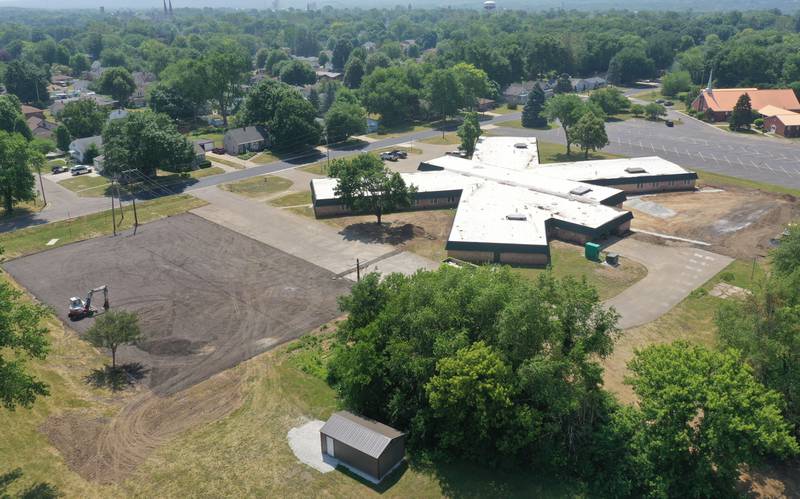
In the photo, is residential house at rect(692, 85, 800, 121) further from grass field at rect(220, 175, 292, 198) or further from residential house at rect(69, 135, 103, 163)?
residential house at rect(69, 135, 103, 163)

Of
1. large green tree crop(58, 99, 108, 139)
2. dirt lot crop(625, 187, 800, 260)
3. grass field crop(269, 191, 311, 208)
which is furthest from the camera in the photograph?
large green tree crop(58, 99, 108, 139)

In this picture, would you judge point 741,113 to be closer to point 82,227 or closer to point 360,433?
point 360,433

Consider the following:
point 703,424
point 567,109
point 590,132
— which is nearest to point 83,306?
point 703,424

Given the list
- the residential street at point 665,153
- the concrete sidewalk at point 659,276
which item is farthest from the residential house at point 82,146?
the concrete sidewalk at point 659,276

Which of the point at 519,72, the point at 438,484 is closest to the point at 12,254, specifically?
the point at 438,484

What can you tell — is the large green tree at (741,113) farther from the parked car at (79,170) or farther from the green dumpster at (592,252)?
the parked car at (79,170)

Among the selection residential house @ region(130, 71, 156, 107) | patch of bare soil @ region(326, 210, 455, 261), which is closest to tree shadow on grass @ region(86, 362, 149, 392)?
patch of bare soil @ region(326, 210, 455, 261)

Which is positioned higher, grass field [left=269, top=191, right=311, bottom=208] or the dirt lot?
the dirt lot

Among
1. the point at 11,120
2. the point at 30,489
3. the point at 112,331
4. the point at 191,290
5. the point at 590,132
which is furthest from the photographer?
the point at 11,120
